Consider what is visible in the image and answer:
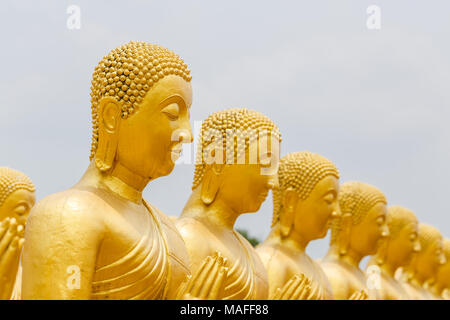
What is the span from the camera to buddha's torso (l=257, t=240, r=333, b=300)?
27.9 feet

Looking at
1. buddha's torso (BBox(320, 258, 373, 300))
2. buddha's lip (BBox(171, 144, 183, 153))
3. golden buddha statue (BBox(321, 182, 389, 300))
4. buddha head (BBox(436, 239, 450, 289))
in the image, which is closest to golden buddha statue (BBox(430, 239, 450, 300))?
buddha head (BBox(436, 239, 450, 289))

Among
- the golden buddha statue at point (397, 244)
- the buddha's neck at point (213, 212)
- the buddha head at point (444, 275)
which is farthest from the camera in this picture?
the buddha head at point (444, 275)

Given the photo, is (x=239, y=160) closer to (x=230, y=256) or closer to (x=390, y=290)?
(x=230, y=256)

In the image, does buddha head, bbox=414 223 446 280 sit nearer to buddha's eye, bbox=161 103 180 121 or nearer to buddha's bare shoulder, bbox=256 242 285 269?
buddha's bare shoulder, bbox=256 242 285 269

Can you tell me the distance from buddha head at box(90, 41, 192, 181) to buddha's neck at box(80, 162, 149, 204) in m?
0.04

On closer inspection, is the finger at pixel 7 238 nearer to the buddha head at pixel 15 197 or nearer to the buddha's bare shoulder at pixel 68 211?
the buddha's bare shoulder at pixel 68 211

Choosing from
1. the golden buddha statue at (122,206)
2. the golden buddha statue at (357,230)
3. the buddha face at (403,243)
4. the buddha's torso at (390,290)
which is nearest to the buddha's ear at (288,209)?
the golden buddha statue at (357,230)

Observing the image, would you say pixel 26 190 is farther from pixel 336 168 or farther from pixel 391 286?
pixel 391 286

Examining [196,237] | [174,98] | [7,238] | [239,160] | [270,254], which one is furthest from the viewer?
[270,254]

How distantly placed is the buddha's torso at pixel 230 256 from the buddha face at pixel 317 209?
1665mm

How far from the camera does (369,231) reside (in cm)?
1066

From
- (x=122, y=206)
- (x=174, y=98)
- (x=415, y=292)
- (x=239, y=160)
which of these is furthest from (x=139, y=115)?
(x=415, y=292)

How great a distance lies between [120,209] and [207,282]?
0.75m

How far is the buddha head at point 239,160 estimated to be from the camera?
7.34 meters
